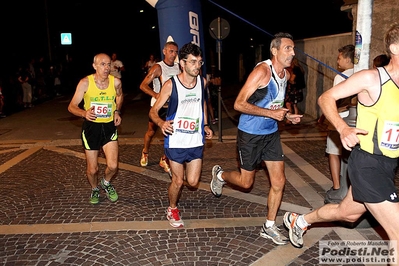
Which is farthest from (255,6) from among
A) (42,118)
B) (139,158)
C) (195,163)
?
(195,163)

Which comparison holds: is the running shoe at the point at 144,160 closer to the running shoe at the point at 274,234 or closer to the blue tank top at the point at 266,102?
the blue tank top at the point at 266,102

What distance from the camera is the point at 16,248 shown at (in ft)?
13.8

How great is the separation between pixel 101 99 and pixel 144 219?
1.54 metres

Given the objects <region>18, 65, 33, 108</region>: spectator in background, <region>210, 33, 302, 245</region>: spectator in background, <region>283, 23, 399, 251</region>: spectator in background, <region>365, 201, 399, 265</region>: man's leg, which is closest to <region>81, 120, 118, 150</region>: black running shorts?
<region>210, 33, 302, 245</region>: spectator in background

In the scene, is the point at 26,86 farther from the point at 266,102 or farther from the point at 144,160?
the point at 266,102

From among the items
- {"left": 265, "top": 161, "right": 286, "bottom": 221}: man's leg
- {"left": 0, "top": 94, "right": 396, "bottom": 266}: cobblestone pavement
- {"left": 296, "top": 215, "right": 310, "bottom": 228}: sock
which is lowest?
{"left": 0, "top": 94, "right": 396, "bottom": 266}: cobblestone pavement

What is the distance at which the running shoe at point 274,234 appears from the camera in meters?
4.14

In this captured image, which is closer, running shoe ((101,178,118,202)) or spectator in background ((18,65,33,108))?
running shoe ((101,178,118,202))

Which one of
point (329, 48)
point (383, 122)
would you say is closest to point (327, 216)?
point (383, 122)

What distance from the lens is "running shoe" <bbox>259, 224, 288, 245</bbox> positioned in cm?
414

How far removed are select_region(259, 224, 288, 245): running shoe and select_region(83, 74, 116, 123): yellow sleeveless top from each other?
2.32 meters

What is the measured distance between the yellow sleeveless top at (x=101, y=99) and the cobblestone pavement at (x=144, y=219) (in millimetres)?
1186

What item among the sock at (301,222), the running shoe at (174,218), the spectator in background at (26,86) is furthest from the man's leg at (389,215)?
the spectator in background at (26,86)

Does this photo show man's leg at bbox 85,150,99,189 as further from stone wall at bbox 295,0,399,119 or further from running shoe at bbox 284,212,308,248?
stone wall at bbox 295,0,399,119
